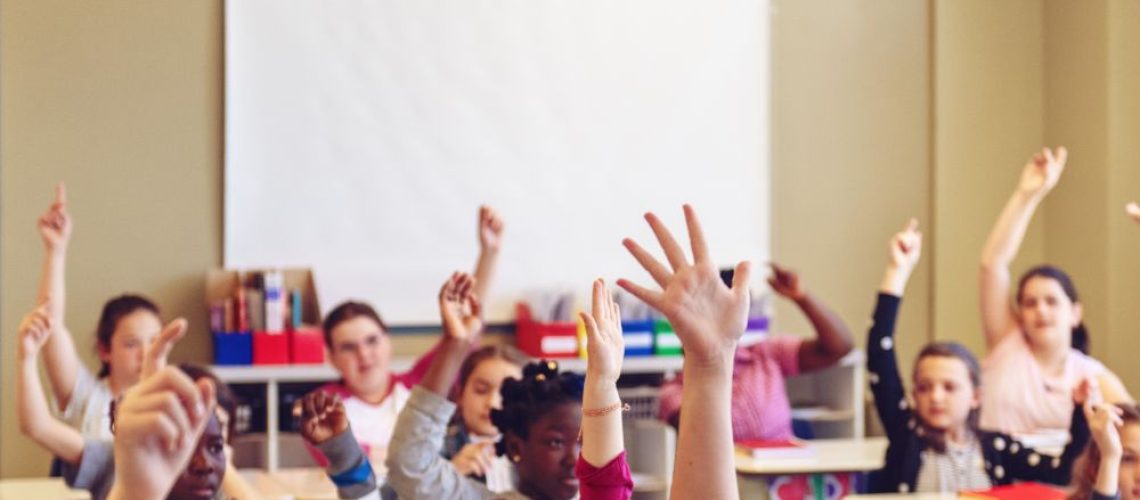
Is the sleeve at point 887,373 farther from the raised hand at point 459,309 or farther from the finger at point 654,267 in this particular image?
the finger at point 654,267

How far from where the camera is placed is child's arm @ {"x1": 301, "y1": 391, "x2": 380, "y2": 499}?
2.44m

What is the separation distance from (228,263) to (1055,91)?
146 inches

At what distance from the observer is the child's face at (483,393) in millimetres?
3775

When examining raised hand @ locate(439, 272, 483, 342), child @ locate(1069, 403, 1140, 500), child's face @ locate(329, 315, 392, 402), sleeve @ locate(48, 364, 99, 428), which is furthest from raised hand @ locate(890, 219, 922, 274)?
sleeve @ locate(48, 364, 99, 428)

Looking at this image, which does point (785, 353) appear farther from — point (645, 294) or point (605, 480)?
point (645, 294)

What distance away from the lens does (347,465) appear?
247 cm

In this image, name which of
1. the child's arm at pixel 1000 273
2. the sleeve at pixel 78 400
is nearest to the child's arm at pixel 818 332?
the child's arm at pixel 1000 273

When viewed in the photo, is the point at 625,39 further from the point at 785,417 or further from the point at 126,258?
the point at 126,258

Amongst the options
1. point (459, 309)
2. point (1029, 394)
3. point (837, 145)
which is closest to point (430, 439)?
point (459, 309)

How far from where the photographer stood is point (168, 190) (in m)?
5.30

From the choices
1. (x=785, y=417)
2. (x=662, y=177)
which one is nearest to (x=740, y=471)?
(x=785, y=417)

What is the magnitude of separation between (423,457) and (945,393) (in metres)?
1.90

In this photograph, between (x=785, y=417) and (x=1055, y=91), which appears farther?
(x=1055, y=91)

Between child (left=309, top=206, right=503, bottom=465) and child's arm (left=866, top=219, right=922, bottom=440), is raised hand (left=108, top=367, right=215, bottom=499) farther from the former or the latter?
child's arm (left=866, top=219, right=922, bottom=440)
